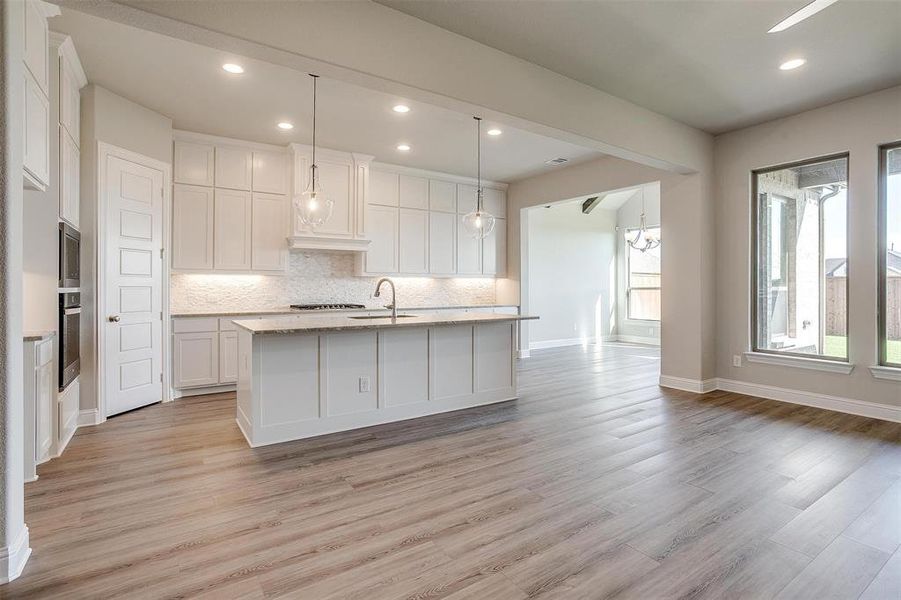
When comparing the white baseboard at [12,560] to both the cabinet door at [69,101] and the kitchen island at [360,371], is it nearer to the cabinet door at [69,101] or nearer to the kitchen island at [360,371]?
the kitchen island at [360,371]

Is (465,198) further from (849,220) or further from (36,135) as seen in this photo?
(36,135)

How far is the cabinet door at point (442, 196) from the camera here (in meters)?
7.09

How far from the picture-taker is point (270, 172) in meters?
5.66

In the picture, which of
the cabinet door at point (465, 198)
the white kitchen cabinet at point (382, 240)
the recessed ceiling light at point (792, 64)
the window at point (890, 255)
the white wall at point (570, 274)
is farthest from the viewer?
the white wall at point (570, 274)

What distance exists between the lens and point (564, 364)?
22.9ft

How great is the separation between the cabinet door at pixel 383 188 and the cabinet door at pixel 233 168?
164 cm

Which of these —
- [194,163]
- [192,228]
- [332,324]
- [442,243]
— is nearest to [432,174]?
[442,243]

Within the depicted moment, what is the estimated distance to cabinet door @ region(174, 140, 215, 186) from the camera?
16.7 feet

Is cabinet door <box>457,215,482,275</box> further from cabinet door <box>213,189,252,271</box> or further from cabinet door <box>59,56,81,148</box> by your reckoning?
cabinet door <box>59,56,81,148</box>

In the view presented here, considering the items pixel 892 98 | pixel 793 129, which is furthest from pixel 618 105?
pixel 892 98

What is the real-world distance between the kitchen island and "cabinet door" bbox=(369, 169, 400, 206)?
114 inches

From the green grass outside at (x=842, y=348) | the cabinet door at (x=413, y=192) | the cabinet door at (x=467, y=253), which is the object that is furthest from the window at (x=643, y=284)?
the green grass outside at (x=842, y=348)

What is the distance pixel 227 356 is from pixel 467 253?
12.9ft

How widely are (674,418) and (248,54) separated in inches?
169
